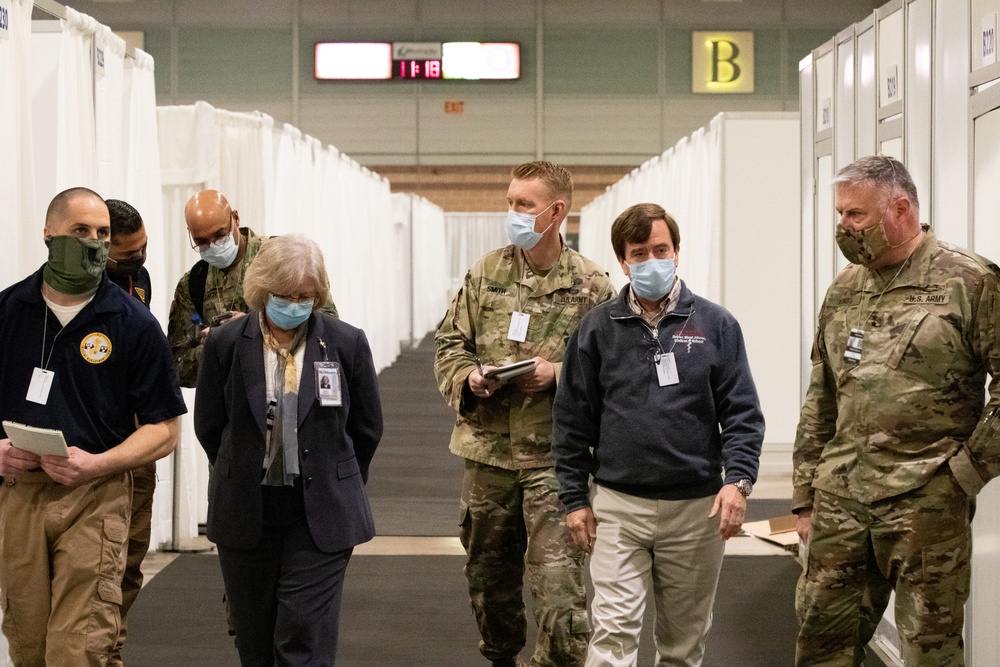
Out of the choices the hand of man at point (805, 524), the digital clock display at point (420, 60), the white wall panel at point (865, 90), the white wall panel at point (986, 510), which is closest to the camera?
the hand of man at point (805, 524)

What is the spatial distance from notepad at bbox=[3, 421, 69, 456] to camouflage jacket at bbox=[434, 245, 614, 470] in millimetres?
Answer: 1120

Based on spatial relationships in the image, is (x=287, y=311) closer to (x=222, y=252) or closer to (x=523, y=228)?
(x=523, y=228)

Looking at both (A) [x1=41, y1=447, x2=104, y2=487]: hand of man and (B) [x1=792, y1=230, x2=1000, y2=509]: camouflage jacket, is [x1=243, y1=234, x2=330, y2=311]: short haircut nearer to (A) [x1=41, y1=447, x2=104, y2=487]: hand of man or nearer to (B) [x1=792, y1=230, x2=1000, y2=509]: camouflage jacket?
(A) [x1=41, y1=447, x2=104, y2=487]: hand of man

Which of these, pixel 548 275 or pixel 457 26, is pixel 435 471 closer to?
pixel 548 275

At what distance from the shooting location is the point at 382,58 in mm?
16781

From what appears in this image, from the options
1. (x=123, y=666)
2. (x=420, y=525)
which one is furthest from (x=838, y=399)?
(x=420, y=525)

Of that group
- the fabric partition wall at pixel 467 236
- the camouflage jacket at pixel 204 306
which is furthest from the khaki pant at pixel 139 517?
the fabric partition wall at pixel 467 236

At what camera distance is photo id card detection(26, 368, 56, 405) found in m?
2.79

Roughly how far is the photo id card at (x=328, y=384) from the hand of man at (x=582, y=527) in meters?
A: 0.66

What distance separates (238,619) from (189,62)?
15.4 meters

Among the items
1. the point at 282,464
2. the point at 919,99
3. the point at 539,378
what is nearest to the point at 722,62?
the point at 919,99

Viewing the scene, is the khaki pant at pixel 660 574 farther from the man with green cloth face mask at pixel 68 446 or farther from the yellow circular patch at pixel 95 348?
the yellow circular patch at pixel 95 348

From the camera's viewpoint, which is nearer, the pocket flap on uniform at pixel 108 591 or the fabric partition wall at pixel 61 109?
the pocket flap on uniform at pixel 108 591

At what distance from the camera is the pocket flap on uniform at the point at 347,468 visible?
2.81m
